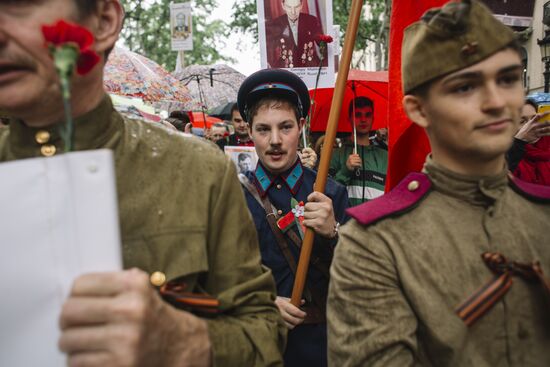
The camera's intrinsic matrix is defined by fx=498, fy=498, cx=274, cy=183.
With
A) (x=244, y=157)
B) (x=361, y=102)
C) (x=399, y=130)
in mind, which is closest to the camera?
(x=399, y=130)

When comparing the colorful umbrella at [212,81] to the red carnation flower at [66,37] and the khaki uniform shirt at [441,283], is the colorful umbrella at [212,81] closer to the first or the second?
the khaki uniform shirt at [441,283]

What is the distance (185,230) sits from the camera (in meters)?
1.30

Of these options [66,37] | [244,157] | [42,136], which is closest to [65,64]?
[66,37]

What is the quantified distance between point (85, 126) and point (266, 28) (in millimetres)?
3630

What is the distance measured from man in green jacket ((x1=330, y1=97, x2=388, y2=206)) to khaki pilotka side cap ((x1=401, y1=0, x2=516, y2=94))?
3.51 m

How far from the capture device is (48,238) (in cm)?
88

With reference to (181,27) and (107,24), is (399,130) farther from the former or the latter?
(181,27)

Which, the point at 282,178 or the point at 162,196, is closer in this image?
the point at 162,196

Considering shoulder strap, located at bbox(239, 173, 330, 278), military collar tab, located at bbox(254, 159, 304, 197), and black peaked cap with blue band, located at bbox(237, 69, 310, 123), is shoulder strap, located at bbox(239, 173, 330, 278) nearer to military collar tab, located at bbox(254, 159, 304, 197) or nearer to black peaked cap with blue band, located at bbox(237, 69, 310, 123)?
military collar tab, located at bbox(254, 159, 304, 197)

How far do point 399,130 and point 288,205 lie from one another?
31.3 inches

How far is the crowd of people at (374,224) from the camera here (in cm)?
120

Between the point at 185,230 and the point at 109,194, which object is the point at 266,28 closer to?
the point at 185,230

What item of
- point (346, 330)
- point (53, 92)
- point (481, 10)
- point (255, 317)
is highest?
point (481, 10)

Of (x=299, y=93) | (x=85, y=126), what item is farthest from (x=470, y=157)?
(x=299, y=93)
